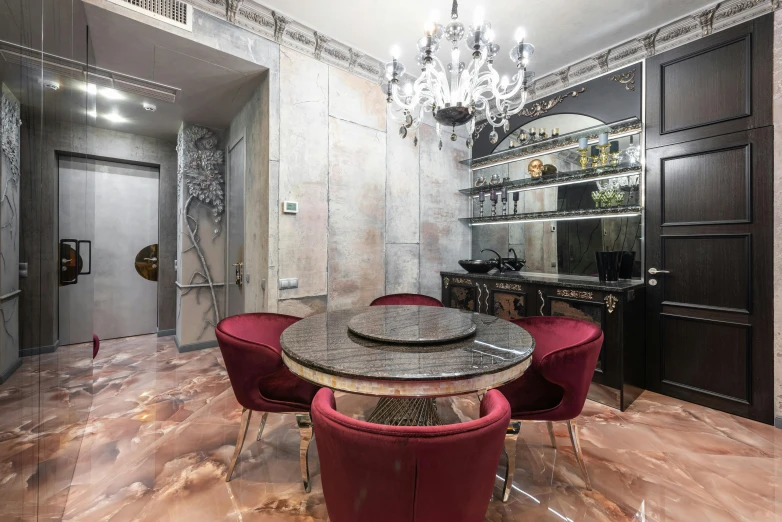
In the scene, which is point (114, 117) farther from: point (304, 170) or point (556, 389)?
point (556, 389)

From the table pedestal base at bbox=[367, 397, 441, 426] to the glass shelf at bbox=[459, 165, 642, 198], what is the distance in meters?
2.78

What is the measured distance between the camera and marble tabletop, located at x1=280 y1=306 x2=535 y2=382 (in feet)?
3.91

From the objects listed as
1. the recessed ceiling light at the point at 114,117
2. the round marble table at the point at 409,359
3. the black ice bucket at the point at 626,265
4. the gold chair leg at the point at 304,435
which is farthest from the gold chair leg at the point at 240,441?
the recessed ceiling light at the point at 114,117

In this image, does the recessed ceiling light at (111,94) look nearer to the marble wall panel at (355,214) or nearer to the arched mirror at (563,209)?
the marble wall panel at (355,214)

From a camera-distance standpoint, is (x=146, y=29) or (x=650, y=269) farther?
(x=650, y=269)

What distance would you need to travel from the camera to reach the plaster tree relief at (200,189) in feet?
13.4

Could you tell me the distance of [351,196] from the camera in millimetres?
3383

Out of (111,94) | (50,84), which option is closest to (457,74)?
(50,84)

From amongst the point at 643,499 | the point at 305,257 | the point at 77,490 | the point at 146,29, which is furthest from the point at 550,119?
the point at 77,490

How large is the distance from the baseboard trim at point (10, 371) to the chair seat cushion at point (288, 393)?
2.97ft

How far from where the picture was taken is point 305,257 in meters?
3.09

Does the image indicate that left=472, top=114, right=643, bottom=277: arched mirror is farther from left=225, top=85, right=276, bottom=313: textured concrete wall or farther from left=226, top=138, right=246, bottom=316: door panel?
left=226, top=138, right=246, bottom=316: door panel

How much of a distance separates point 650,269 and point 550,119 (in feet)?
6.13

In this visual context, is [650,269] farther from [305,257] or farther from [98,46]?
[98,46]
